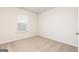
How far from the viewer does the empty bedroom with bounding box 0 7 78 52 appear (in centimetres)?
134

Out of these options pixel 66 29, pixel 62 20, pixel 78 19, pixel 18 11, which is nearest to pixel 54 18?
pixel 62 20

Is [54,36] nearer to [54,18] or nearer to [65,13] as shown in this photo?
[54,18]

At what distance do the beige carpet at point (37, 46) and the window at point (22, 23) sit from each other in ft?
0.54

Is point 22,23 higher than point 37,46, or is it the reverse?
point 22,23

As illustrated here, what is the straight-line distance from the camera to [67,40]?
1383 mm

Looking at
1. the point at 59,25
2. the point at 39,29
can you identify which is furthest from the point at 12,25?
the point at 59,25

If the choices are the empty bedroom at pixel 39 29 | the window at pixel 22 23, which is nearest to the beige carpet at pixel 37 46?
the empty bedroom at pixel 39 29

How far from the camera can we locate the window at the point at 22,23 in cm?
136

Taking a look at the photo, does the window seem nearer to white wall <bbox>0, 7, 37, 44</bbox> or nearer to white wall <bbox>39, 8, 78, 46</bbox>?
white wall <bbox>0, 7, 37, 44</bbox>

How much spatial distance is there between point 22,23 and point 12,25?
152 mm

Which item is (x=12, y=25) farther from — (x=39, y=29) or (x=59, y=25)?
(x=59, y=25)

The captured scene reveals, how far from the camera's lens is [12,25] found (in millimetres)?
1371
